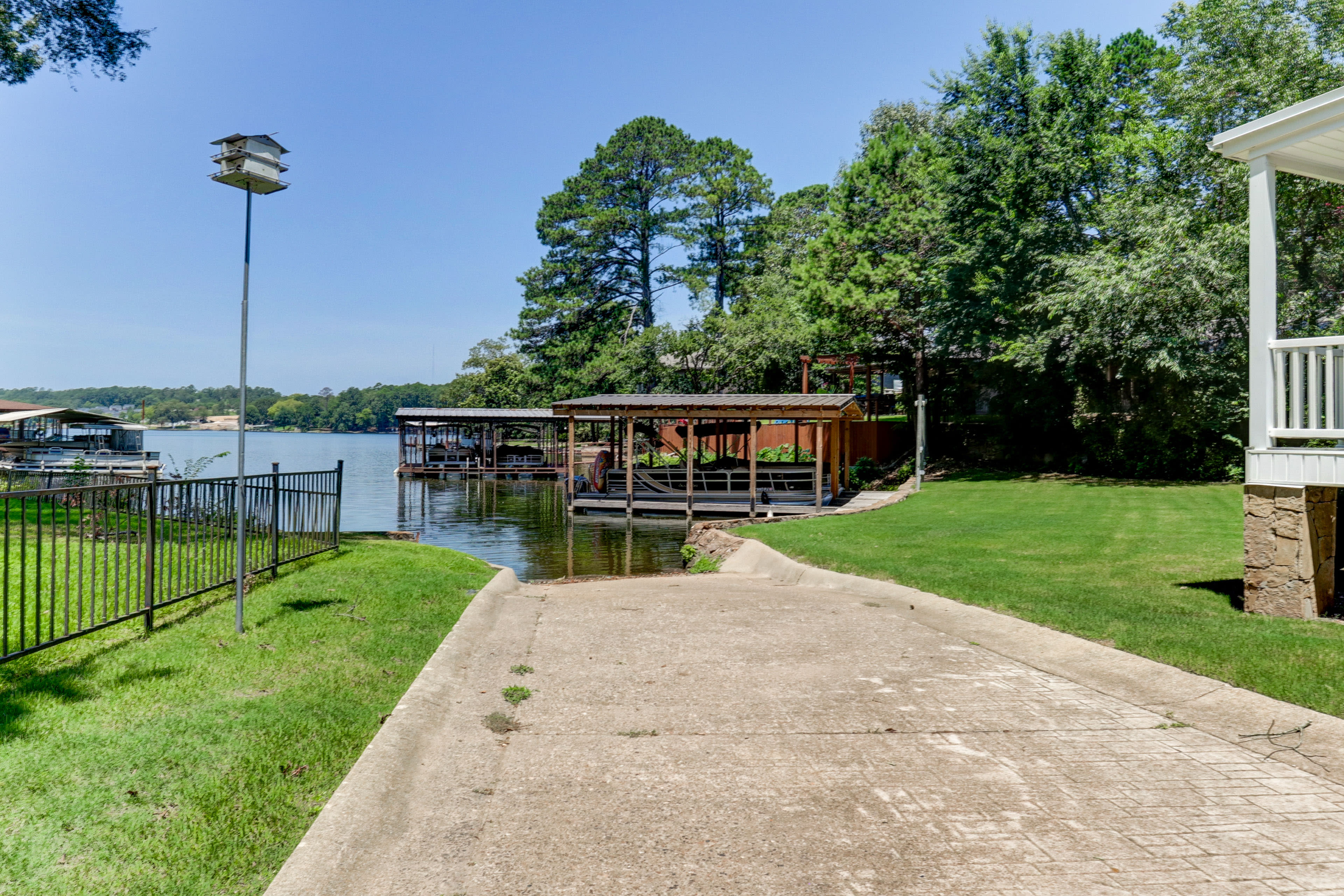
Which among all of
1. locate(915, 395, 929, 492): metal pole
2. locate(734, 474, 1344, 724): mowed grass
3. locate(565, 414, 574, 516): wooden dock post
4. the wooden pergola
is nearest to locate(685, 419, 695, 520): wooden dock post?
the wooden pergola

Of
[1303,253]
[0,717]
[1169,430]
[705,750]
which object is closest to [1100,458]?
[1169,430]

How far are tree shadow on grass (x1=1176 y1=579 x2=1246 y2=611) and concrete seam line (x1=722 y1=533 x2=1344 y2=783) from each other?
Answer: 2.04 meters

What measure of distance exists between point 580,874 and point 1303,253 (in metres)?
22.8

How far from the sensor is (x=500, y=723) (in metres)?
4.77

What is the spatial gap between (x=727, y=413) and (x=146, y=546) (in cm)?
1710

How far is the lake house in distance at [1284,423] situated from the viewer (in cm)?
674

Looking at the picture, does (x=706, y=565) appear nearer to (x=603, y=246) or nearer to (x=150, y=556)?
(x=150, y=556)

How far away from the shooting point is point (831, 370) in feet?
109

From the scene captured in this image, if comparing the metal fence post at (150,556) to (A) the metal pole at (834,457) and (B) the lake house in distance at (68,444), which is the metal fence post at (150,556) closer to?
(B) the lake house in distance at (68,444)

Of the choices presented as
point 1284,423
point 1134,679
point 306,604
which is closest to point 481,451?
point 306,604

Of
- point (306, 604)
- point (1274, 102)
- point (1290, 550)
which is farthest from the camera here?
point (1274, 102)

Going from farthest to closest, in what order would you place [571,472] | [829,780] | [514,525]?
[571,472] < [514,525] < [829,780]

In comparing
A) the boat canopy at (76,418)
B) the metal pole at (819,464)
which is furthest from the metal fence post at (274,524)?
the boat canopy at (76,418)

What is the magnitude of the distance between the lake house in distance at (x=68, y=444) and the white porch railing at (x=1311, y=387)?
2519 centimetres
